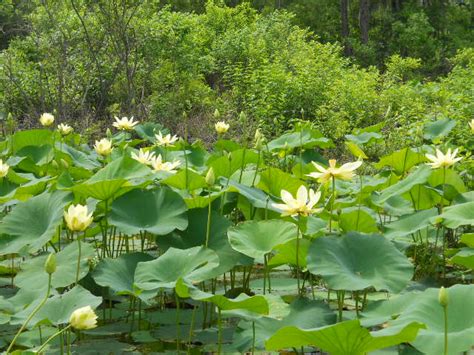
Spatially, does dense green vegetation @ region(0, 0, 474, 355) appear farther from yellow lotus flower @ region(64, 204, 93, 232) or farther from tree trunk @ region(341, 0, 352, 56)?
tree trunk @ region(341, 0, 352, 56)

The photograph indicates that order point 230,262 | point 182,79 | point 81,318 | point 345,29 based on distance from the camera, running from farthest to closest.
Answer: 1. point 345,29
2. point 182,79
3. point 230,262
4. point 81,318

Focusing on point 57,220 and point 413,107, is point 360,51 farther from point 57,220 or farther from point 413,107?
point 57,220

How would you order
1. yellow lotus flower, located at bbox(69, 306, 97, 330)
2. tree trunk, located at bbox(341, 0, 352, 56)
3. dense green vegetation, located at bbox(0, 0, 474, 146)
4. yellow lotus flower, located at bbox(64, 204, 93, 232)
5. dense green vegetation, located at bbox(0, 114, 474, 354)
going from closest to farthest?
yellow lotus flower, located at bbox(69, 306, 97, 330), dense green vegetation, located at bbox(0, 114, 474, 354), yellow lotus flower, located at bbox(64, 204, 93, 232), dense green vegetation, located at bbox(0, 0, 474, 146), tree trunk, located at bbox(341, 0, 352, 56)

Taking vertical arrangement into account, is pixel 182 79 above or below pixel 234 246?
below

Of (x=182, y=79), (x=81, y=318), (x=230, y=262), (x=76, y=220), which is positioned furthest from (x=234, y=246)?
(x=182, y=79)

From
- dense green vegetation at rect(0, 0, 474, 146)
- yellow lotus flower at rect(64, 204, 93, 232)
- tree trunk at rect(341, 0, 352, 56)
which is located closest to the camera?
yellow lotus flower at rect(64, 204, 93, 232)

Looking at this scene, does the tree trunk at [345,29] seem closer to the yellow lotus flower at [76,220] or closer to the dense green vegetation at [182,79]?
the dense green vegetation at [182,79]

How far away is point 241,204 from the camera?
2758mm

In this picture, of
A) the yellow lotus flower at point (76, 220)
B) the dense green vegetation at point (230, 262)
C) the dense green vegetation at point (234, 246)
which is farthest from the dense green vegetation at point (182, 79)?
the yellow lotus flower at point (76, 220)

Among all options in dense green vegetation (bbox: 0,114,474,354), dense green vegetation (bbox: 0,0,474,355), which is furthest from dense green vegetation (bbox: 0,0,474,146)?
dense green vegetation (bbox: 0,114,474,354)

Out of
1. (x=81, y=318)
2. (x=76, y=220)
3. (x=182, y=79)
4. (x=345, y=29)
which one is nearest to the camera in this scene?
(x=81, y=318)

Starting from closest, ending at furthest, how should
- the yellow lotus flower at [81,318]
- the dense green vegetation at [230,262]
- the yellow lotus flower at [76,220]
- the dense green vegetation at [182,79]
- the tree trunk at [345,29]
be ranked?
the yellow lotus flower at [81,318], the dense green vegetation at [230,262], the yellow lotus flower at [76,220], the dense green vegetation at [182,79], the tree trunk at [345,29]

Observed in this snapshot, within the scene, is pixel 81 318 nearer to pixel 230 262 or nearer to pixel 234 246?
pixel 234 246

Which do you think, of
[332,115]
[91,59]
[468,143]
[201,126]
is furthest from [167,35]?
[468,143]
